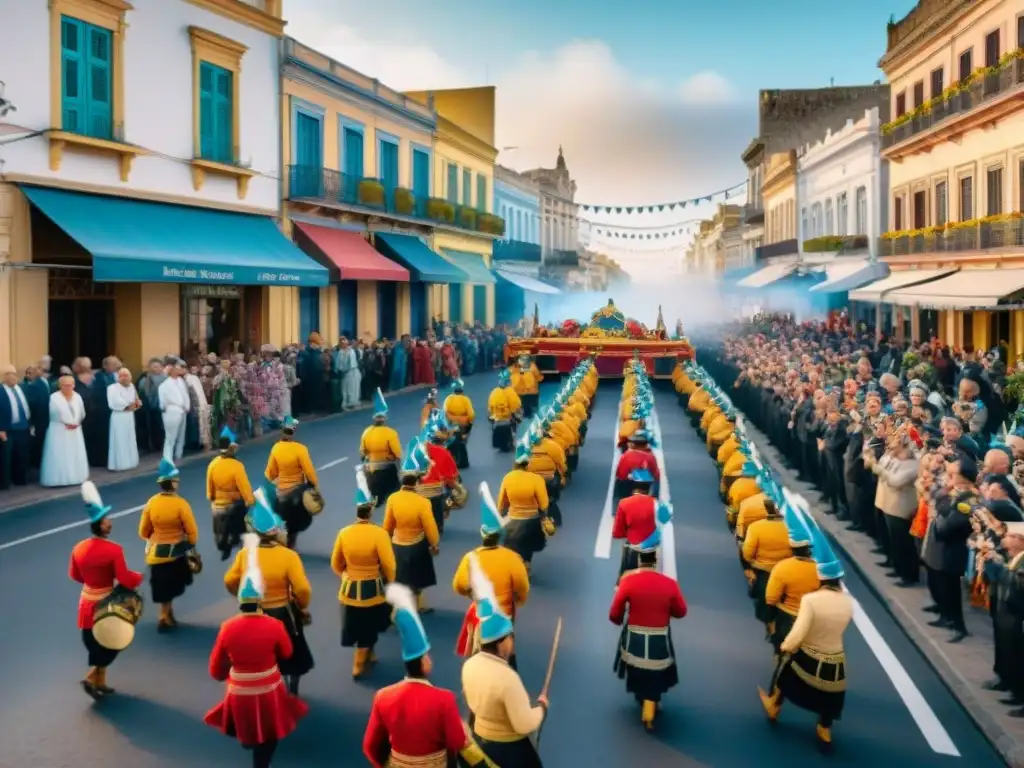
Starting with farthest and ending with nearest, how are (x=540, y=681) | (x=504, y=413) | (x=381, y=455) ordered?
(x=504, y=413)
(x=381, y=455)
(x=540, y=681)

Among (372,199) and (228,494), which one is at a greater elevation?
(372,199)

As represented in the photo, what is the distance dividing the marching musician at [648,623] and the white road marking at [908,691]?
4.01 feet

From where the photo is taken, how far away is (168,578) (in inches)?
377

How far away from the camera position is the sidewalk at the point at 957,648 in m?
7.44

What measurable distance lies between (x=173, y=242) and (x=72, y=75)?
3540 mm

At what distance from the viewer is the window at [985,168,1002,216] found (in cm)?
2648

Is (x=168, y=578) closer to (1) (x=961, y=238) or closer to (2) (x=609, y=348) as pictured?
(1) (x=961, y=238)

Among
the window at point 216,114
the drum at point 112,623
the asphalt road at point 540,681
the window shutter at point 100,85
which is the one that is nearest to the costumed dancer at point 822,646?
the asphalt road at point 540,681

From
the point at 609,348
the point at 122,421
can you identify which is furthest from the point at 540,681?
the point at 609,348

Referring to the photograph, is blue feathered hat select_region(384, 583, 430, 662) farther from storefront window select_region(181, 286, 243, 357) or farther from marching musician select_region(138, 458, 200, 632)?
storefront window select_region(181, 286, 243, 357)

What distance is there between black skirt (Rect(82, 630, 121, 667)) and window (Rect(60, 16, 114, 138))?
13679mm

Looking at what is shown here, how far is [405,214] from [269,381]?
14.2 metres

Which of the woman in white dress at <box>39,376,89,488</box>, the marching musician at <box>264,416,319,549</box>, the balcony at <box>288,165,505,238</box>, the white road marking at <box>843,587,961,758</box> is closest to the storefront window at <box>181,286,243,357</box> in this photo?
the balcony at <box>288,165,505,238</box>

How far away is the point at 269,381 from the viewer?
21.4 meters
